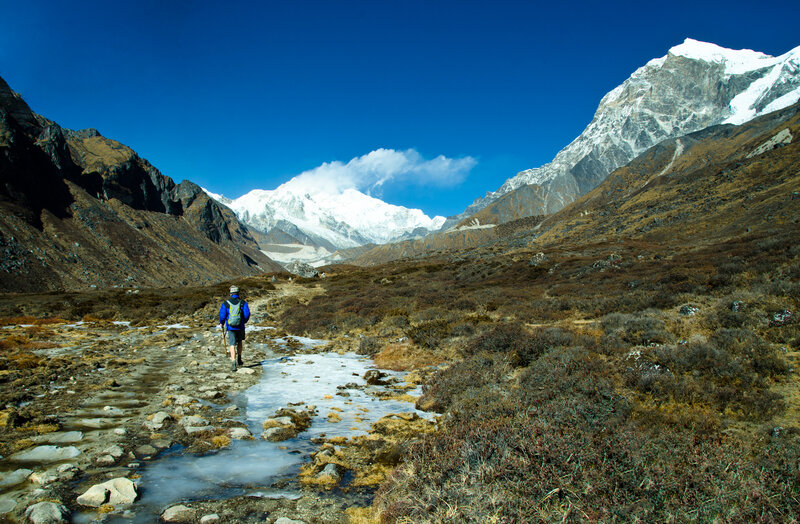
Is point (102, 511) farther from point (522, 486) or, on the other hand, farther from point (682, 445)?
point (682, 445)

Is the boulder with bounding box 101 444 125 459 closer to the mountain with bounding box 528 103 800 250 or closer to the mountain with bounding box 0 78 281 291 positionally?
the mountain with bounding box 528 103 800 250

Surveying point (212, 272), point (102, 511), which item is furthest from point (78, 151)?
point (102, 511)

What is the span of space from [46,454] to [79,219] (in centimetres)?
11848

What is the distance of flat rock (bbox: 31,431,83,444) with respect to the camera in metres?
6.10

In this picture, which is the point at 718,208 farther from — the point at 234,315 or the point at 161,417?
the point at 161,417

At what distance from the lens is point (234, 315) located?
42.7ft

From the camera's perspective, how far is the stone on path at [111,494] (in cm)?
442

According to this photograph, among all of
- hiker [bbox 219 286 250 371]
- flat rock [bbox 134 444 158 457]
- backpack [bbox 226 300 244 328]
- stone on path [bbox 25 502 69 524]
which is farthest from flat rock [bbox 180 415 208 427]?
backpack [bbox 226 300 244 328]

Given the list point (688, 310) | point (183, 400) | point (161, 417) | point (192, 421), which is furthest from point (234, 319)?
point (688, 310)

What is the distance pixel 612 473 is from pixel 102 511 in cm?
579

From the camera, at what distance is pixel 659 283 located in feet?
62.7

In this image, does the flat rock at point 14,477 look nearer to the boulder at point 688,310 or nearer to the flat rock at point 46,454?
the flat rock at point 46,454

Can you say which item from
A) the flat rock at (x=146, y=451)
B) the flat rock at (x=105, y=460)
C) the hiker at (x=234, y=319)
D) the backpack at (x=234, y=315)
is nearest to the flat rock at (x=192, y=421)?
the flat rock at (x=146, y=451)

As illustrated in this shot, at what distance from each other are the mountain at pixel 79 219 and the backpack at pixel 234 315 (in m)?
71.1
